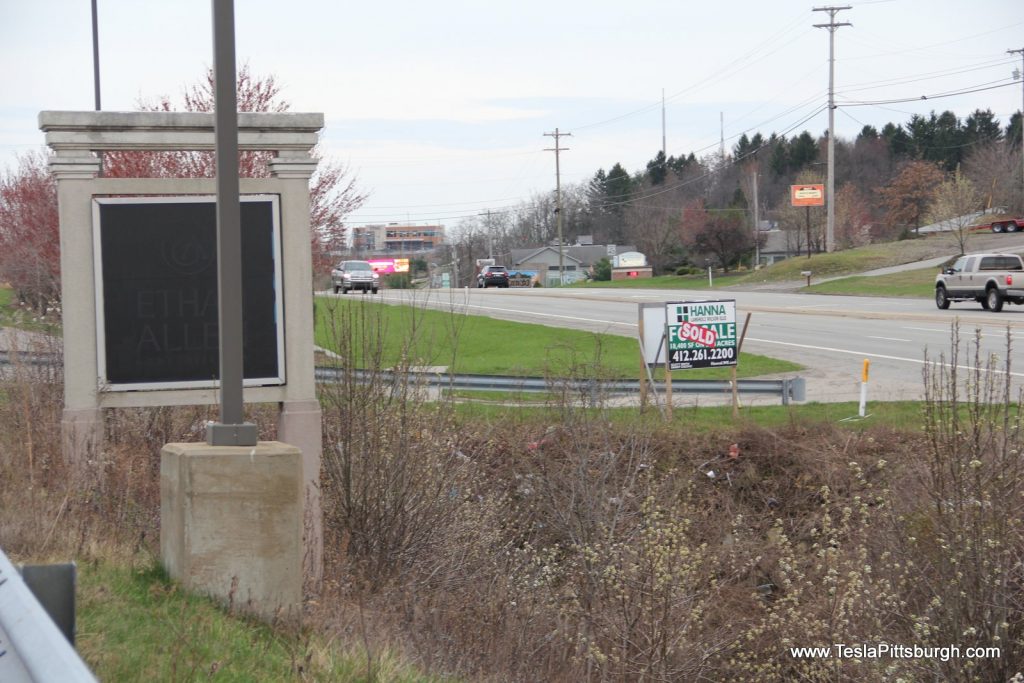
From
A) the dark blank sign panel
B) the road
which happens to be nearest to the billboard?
the road

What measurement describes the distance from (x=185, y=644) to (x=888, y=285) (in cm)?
4824

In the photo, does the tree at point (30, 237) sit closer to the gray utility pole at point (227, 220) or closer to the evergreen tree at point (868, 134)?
the gray utility pole at point (227, 220)

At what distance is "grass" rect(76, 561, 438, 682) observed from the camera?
15.9ft

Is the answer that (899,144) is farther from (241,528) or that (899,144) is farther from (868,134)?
(241,528)

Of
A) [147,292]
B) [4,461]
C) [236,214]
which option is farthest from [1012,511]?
[4,461]

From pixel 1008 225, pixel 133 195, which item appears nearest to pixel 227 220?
pixel 133 195

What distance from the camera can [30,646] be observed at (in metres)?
2.94

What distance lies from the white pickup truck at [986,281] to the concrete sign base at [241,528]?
31850 millimetres

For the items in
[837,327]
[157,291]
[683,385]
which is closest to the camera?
[157,291]

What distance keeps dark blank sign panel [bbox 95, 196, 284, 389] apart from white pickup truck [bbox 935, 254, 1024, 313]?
98.5ft

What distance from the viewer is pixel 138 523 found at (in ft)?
26.8

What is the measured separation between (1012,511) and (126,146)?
778 cm

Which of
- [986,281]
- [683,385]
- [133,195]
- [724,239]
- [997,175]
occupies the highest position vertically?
[997,175]

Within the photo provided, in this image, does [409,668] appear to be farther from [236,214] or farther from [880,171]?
[880,171]
